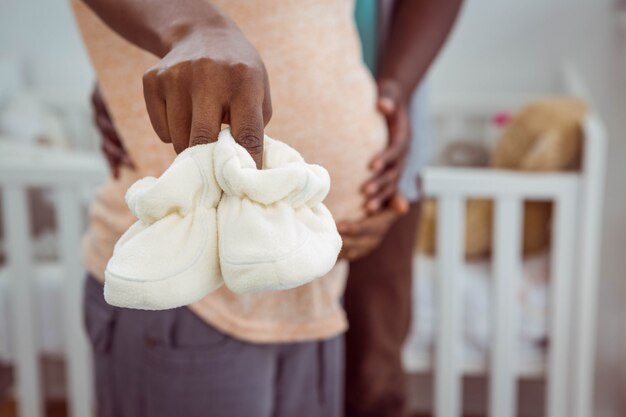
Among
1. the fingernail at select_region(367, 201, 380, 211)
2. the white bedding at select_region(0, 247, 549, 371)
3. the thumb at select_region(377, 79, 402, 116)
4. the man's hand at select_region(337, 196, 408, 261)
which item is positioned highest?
the thumb at select_region(377, 79, 402, 116)

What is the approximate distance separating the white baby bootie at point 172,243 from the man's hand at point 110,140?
0.17 m

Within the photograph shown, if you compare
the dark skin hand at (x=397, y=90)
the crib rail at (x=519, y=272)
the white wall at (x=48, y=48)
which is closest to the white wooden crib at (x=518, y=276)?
the crib rail at (x=519, y=272)

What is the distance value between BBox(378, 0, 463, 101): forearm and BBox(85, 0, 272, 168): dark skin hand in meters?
0.30

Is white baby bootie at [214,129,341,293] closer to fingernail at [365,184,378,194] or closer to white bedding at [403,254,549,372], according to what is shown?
fingernail at [365,184,378,194]

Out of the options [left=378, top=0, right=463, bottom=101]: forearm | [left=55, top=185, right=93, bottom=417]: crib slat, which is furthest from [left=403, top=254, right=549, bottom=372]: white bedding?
[left=378, top=0, right=463, bottom=101]: forearm

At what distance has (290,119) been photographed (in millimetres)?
350

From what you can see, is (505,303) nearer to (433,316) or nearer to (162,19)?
(433,316)

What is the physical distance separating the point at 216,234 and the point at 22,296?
102 cm

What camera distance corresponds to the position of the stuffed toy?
1255mm

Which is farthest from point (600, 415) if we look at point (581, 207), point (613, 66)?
point (613, 66)

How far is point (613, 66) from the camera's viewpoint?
1.65 m

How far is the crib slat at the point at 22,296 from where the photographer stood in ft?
3.75

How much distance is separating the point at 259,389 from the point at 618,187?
1300mm

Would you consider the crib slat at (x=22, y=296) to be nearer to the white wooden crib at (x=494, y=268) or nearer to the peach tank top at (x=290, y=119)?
the white wooden crib at (x=494, y=268)
